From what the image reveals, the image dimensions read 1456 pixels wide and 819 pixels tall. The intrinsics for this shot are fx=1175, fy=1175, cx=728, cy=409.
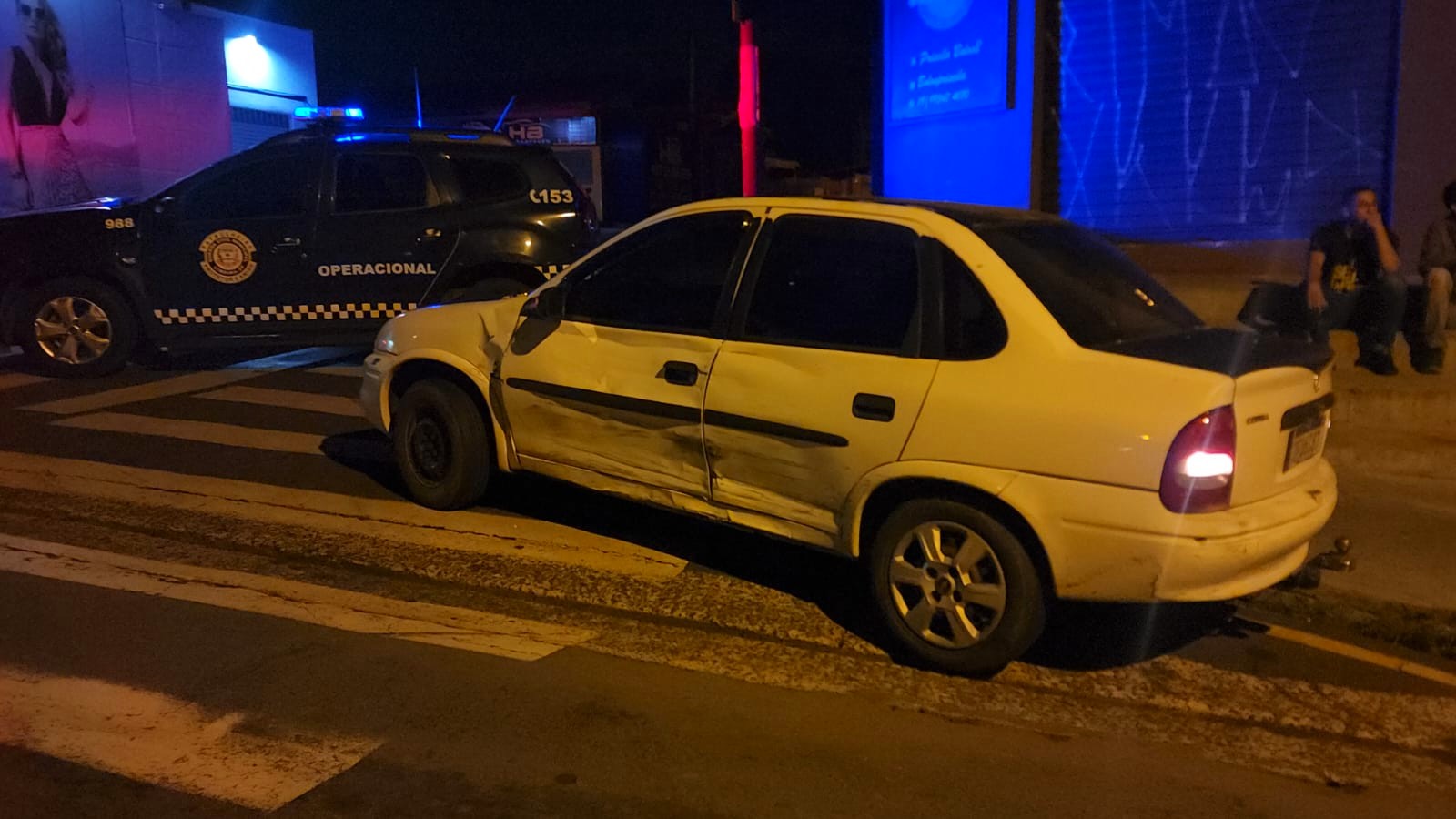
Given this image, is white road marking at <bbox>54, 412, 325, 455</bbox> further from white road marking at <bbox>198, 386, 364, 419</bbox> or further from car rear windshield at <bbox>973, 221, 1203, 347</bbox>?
car rear windshield at <bbox>973, 221, 1203, 347</bbox>

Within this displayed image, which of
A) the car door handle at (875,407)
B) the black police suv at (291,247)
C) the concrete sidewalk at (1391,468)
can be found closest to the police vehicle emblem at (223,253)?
the black police suv at (291,247)

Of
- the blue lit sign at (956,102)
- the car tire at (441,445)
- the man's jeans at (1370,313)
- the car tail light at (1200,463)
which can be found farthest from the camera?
the blue lit sign at (956,102)

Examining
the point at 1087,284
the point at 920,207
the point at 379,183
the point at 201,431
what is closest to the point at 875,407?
the point at 920,207

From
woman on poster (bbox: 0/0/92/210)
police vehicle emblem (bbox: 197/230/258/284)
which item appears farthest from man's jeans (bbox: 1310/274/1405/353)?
woman on poster (bbox: 0/0/92/210)

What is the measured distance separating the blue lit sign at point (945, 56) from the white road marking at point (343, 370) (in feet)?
24.3

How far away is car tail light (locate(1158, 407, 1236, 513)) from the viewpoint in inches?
149

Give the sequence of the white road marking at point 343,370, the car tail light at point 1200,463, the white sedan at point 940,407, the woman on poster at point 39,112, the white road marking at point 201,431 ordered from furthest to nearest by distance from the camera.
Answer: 1. the woman on poster at point 39,112
2. the white road marking at point 343,370
3. the white road marking at point 201,431
4. the white sedan at point 940,407
5. the car tail light at point 1200,463

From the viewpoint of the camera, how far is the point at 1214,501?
3.89 m

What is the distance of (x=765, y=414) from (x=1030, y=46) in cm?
950

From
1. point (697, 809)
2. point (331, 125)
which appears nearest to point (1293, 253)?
point (331, 125)

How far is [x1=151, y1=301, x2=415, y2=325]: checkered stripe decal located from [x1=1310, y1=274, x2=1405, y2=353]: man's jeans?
273 inches

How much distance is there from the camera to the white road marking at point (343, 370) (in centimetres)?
1022

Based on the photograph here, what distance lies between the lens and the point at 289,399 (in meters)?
9.05

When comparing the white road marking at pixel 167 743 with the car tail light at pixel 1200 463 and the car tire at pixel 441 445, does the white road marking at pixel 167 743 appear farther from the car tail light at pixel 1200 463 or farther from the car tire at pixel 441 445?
the car tail light at pixel 1200 463
